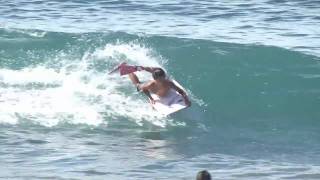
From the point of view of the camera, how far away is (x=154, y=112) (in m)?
16.5

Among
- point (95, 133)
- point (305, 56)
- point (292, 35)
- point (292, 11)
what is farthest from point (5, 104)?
point (292, 11)

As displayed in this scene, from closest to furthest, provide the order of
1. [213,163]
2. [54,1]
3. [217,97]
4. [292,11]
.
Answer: [213,163] → [217,97] → [292,11] → [54,1]

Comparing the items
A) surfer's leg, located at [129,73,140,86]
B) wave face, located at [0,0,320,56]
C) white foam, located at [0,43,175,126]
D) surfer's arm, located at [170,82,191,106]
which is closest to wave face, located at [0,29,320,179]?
white foam, located at [0,43,175,126]

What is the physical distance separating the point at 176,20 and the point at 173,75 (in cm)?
592

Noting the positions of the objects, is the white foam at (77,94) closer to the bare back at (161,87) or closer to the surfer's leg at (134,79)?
the bare back at (161,87)

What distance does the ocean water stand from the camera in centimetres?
1328

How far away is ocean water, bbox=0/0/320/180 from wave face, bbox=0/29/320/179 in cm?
3

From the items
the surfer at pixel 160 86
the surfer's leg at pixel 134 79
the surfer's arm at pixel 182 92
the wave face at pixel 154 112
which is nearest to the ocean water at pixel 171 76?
the wave face at pixel 154 112

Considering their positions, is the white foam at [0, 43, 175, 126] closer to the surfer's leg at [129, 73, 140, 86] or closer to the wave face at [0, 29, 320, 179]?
the wave face at [0, 29, 320, 179]

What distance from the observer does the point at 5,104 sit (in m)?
17.4

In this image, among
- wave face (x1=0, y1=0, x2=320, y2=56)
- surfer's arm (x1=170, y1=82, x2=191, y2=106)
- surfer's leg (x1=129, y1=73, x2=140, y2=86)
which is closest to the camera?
surfer's arm (x1=170, y1=82, x2=191, y2=106)

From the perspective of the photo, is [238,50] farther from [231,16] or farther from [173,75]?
[231,16]

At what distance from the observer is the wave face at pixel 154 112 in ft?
44.4

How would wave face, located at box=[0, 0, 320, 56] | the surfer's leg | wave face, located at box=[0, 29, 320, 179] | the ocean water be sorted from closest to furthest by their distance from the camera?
the ocean water < wave face, located at box=[0, 29, 320, 179] < the surfer's leg < wave face, located at box=[0, 0, 320, 56]
